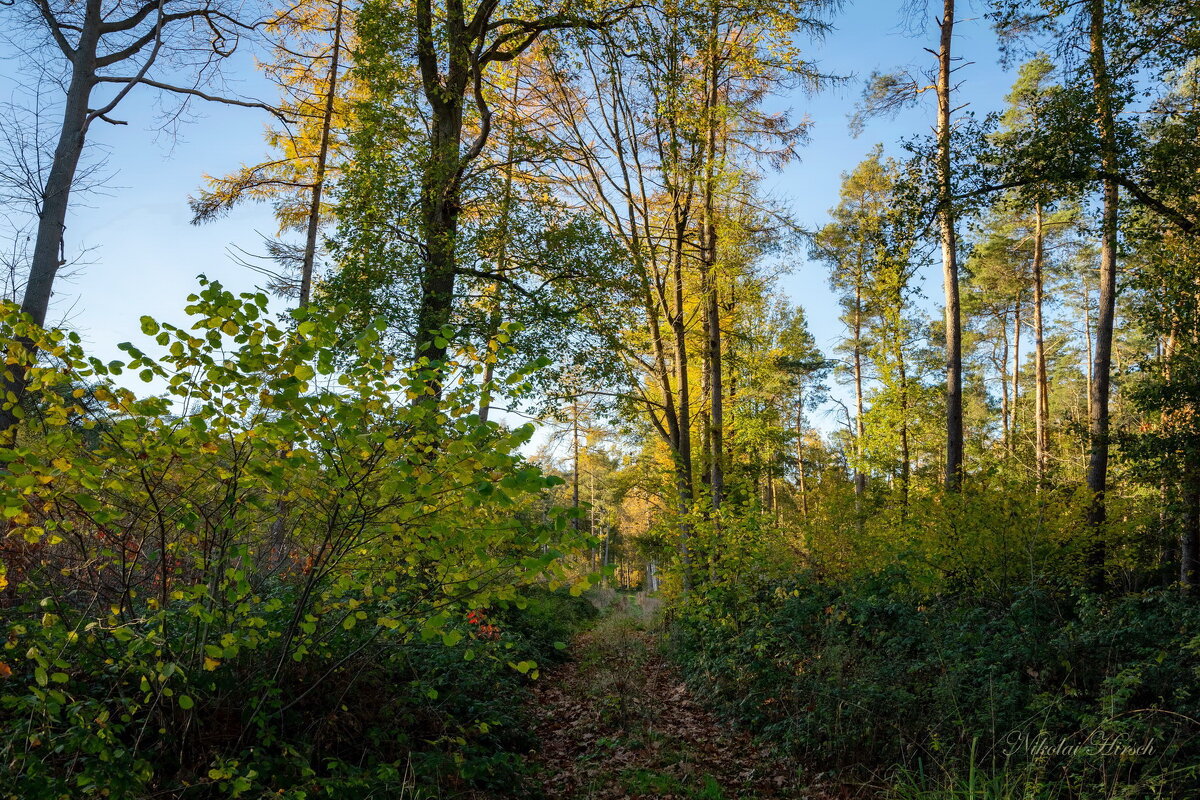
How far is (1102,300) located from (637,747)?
Answer: 9.94 m

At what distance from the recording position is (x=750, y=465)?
58.7ft

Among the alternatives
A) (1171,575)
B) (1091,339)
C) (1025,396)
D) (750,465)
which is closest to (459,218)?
(750,465)

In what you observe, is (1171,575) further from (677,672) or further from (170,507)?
(170,507)

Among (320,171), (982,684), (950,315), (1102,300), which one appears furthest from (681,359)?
(982,684)

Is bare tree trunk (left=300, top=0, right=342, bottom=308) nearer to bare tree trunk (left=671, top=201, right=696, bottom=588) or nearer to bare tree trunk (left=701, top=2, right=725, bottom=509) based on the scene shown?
bare tree trunk (left=671, top=201, right=696, bottom=588)

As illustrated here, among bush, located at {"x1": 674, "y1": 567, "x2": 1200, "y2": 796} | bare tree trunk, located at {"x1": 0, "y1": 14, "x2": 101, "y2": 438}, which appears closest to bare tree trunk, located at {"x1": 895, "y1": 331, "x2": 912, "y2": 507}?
bush, located at {"x1": 674, "y1": 567, "x2": 1200, "y2": 796}

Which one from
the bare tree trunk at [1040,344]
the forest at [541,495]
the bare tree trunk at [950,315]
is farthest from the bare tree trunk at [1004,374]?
the bare tree trunk at [950,315]

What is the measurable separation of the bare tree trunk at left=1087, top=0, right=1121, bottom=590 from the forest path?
561cm

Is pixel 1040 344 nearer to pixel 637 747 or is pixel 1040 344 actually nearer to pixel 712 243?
pixel 712 243

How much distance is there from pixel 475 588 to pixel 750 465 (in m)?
15.2

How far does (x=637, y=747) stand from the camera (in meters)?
6.20

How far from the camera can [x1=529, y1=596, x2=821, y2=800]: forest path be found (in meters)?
5.19

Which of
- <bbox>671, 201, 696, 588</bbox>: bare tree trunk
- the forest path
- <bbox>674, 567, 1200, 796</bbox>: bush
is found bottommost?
the forest path

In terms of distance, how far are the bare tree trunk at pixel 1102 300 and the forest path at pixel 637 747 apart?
5610mm
